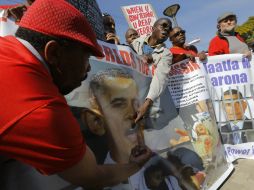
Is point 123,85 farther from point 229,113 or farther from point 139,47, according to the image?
point 229,113

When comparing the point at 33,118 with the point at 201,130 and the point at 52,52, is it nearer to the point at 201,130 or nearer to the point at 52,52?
the point at 52,52

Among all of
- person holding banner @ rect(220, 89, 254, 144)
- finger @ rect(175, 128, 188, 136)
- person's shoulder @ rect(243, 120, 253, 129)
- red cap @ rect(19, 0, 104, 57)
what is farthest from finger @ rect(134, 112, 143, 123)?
person's shoulder @ rect(243, 120, 253, 129)

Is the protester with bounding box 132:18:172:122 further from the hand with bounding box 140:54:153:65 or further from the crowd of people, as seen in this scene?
the crowd of people

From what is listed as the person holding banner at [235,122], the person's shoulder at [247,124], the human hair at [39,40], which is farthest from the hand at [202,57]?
the human hair at [39,40]

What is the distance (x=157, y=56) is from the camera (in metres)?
3.65

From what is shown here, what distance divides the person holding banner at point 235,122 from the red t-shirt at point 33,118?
3.59 m

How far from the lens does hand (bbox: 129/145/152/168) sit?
7.71 feet

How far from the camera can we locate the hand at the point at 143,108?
8.88 feet

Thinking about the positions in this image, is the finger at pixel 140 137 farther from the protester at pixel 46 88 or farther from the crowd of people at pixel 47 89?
the protester at pixel 46 88

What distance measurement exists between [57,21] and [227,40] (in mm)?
4016

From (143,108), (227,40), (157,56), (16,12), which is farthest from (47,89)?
(227,40)

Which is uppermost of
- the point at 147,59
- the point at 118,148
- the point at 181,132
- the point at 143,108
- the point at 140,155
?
the point at 147,59

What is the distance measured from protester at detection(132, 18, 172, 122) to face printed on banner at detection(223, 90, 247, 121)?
1164 millimetres

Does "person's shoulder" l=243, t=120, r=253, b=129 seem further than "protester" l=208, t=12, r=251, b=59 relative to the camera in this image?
No
